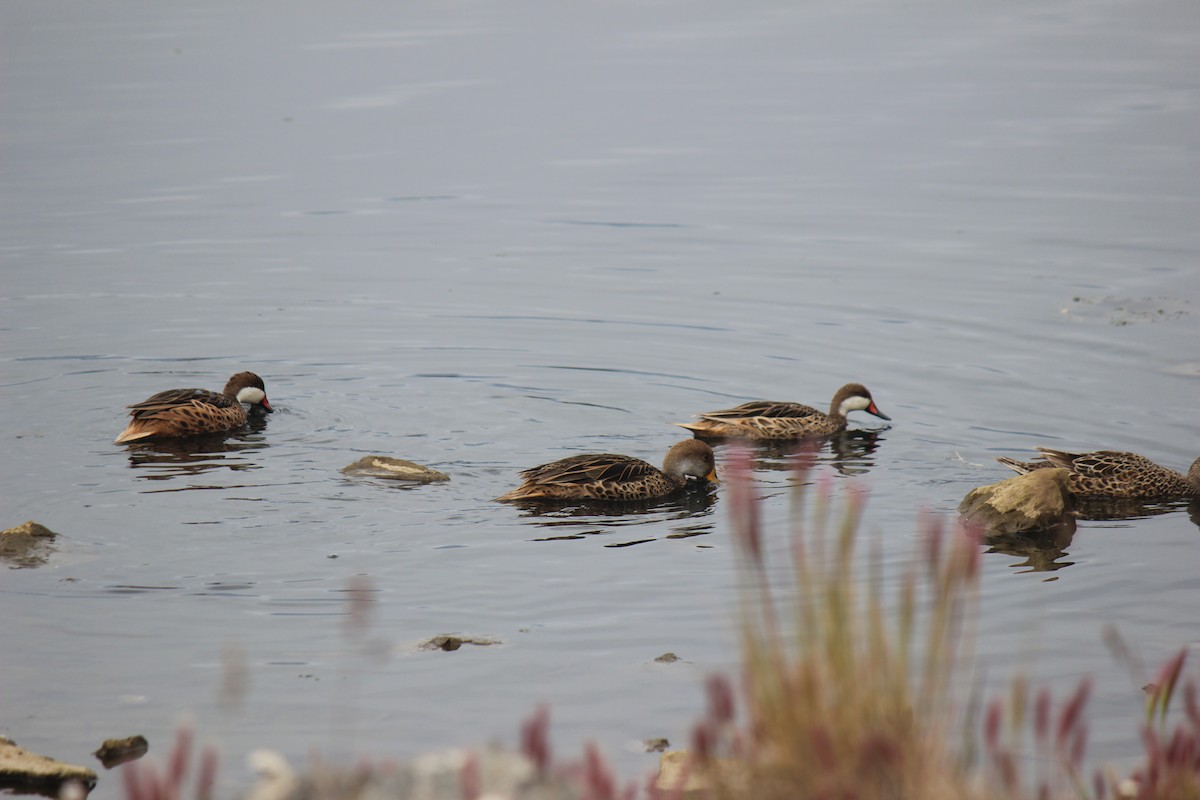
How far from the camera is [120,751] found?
7.57m

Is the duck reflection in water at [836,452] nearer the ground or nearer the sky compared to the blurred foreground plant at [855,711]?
nearer the ground

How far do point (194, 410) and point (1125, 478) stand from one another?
8.01 m

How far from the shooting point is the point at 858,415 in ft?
51.3

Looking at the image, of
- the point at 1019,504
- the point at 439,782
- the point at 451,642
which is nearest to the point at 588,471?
the point at 1019,504

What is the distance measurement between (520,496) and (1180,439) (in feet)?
19.4

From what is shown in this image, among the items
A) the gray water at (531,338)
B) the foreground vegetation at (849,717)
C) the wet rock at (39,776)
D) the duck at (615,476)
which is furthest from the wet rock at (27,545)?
the foreground vegetation at (849,717)

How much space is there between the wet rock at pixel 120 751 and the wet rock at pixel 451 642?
75.5 inches

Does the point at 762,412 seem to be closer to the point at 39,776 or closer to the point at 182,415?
the point at 182,415

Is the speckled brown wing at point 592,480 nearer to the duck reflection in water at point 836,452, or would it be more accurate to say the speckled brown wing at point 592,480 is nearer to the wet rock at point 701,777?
the duck reflection in water at point 836,452

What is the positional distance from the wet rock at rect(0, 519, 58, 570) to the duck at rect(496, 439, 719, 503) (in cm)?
334

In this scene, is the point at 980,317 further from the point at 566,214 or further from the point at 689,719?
the point at 689,719

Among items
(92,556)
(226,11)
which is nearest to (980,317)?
(92,556)

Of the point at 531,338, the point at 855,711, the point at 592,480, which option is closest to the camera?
the point at 855,711

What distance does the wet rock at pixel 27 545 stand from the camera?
10.5m
